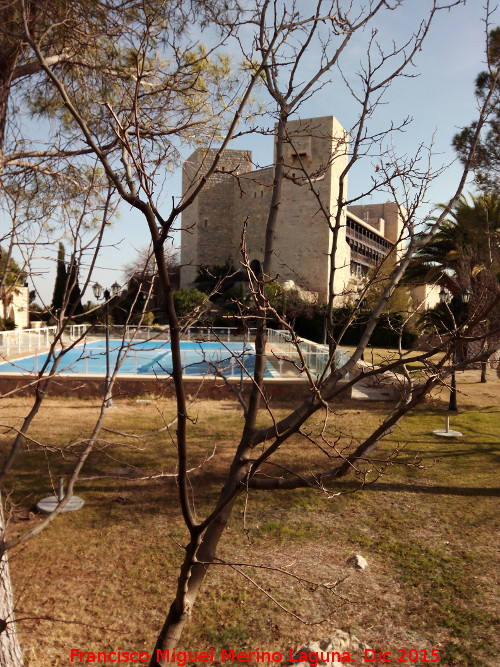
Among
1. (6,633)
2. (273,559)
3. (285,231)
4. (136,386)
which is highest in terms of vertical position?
(285,231)

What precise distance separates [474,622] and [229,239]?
1287 inches

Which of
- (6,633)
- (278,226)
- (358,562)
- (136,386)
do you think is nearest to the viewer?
(6,633)

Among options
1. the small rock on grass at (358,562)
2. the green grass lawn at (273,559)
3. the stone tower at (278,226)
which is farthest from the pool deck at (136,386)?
the stone tower at (278,226)

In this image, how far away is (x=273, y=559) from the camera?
4648 mm

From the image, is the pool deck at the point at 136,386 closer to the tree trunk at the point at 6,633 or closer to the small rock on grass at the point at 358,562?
the small rock on grass at the point at 358,562

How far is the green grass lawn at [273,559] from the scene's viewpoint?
362 cm

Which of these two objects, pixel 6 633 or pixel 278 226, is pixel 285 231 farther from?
pixel 6 633

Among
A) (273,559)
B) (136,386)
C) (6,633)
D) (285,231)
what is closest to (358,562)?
(273,559)

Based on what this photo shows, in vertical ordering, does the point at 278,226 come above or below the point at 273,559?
above

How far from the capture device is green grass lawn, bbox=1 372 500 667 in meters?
3.62

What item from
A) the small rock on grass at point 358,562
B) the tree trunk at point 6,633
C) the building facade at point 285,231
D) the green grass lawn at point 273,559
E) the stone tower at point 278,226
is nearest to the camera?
the tree trunk at point 6,633

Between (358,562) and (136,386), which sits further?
(136,386)

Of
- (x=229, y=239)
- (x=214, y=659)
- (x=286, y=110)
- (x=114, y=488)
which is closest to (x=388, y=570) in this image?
A: (x=214, y=659)

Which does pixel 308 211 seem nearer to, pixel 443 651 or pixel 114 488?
pixel 114 488
